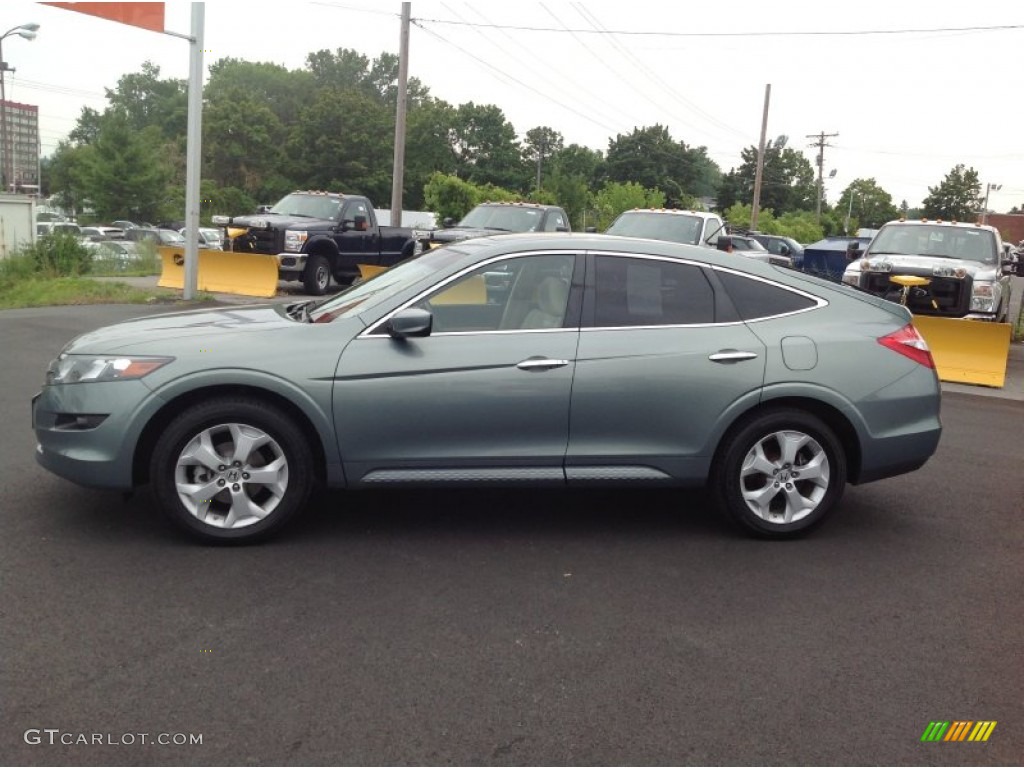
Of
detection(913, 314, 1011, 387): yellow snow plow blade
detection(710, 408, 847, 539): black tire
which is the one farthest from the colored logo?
detection(913, 314, 1011, 387): yellow snow plow blade

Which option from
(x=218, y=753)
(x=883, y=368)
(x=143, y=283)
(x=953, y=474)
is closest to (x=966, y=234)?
(x=953, y=474)

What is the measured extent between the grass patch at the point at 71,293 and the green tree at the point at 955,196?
77.4 meters

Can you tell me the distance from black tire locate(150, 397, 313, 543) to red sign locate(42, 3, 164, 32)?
11.2m

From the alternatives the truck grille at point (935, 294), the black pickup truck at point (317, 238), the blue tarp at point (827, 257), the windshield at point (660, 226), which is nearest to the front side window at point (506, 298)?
the truck grille at point (935, 294)

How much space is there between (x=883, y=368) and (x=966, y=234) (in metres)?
10.3

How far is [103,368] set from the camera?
4.94 metres

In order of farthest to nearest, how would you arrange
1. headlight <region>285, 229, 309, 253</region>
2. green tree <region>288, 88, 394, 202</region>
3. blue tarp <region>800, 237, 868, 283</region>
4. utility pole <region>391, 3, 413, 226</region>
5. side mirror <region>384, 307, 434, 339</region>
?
green tree <region>288, 88, 394, 202</region> → blue tarp <region>800, 237, 868, 283</region> → utility pole <region>391, 3, 413, 226</region> → headlight <region>285, 229, 309, 253</region> → side mirror <region>384, 307, 434, 339</region>

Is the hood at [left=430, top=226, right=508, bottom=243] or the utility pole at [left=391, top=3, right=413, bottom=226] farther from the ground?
the utility pole at [left=391, top=3, right=413, bottom=226]

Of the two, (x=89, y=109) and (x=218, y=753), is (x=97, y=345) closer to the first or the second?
(x=218, y=753)

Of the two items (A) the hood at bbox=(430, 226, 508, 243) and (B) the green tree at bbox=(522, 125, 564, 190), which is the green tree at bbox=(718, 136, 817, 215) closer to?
(B) the green tree at bbox=(522, 125, 564, 190)

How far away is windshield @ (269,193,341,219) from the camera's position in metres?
19.2

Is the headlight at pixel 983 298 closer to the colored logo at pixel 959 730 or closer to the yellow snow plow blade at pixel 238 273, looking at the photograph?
the colored logo at pixel 959 730

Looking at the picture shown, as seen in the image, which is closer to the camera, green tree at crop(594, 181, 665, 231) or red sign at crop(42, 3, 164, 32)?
red sign at crop(42, 3, 164, 32)

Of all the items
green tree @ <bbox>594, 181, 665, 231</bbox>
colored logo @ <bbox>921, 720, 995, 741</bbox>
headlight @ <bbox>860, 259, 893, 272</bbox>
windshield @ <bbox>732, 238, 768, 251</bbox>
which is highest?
green tree @ <bbox>594, 181, 665, 231</bbox>
